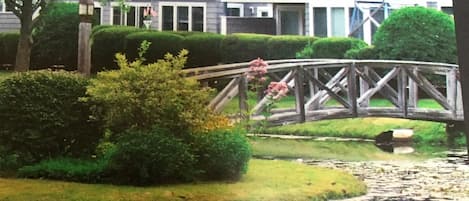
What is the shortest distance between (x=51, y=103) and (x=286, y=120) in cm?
148

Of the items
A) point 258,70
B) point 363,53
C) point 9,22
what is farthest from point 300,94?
point 9,22

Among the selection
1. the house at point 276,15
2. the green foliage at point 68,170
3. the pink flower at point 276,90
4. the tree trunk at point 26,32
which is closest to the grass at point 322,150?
the pink flower at point 276,90

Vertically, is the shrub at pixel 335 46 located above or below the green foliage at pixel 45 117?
above

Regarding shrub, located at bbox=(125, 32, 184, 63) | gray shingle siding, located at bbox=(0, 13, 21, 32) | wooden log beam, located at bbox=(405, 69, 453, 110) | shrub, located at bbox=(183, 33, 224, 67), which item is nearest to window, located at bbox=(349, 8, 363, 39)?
wooden log beam, located at bbox=(405, 69, 453, 110)

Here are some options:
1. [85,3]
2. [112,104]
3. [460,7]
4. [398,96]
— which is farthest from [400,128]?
[85,3]

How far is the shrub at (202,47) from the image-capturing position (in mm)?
3473

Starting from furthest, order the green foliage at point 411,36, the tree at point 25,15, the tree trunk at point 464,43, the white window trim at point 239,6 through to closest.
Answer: the tree at point 25,15, the white window trim at point 239,6, the green foliage at point 411,36, the tree trunk at point 464,43

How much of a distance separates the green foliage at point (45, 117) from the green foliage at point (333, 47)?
142 centimetres

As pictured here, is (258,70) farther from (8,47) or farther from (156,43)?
(8,47)

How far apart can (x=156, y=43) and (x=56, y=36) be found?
2.08 ft

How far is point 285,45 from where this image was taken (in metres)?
3.40

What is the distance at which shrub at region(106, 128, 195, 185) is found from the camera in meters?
3.28

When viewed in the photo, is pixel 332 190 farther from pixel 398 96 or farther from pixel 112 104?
pixel 112 104

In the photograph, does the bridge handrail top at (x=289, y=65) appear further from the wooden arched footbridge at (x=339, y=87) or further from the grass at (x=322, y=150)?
the grass at (x=322, y=150)
